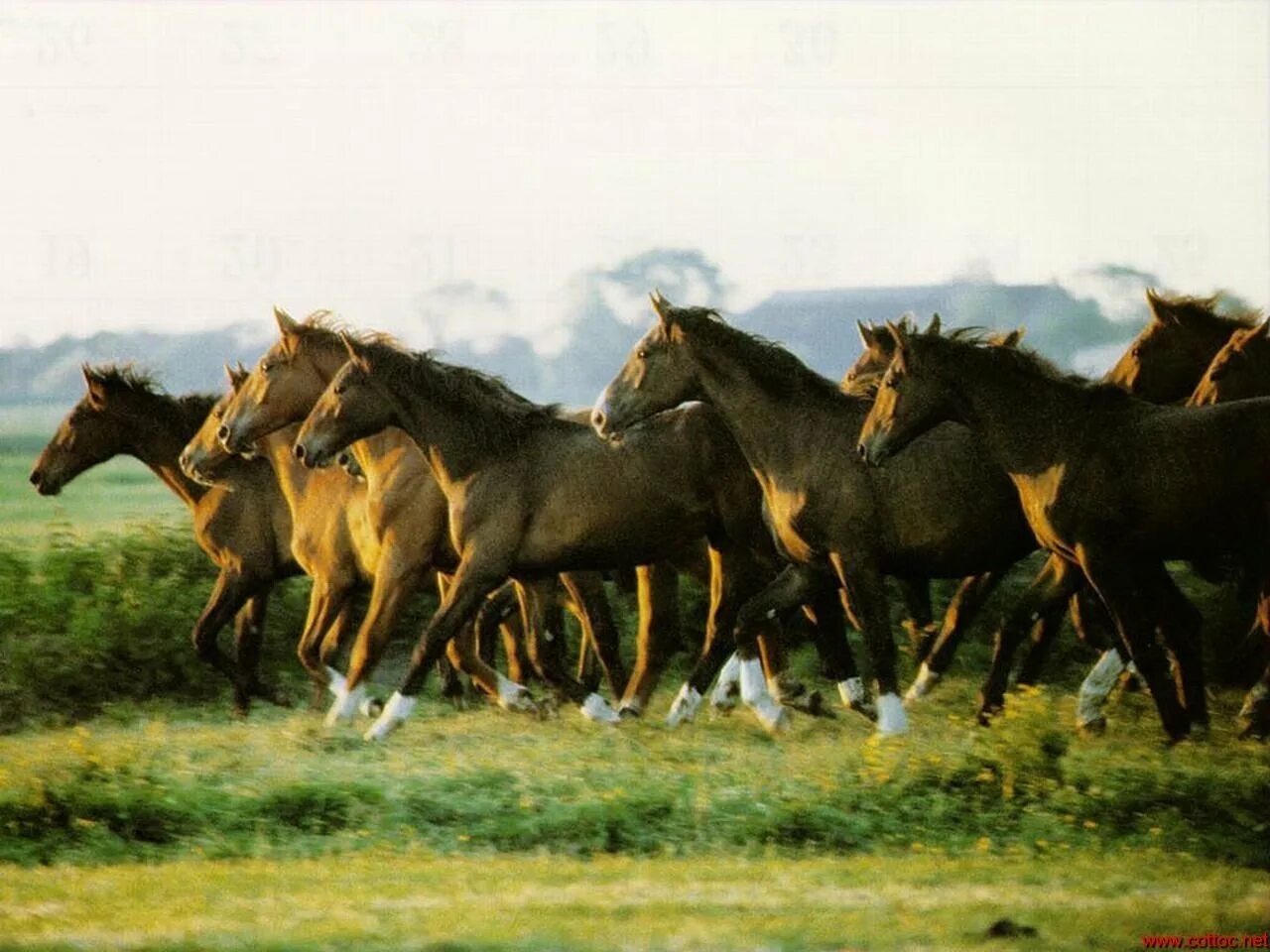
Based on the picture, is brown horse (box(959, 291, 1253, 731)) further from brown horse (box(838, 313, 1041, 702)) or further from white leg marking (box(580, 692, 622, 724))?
white leg marking (box(580, 692, 622, 724))

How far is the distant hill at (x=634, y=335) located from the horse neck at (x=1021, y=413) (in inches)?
177

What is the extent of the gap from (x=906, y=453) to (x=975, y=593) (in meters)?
1.11

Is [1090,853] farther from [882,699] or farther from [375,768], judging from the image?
[375,768]

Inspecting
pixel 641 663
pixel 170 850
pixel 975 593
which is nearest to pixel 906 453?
pixel 975 593

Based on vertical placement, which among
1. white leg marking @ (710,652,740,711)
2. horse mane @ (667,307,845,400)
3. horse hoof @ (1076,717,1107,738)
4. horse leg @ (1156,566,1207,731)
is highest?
horse mane @ (667,307,845,400)

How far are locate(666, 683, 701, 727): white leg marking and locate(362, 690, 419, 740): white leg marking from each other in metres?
1.43

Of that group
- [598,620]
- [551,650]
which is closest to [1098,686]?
[598,620]

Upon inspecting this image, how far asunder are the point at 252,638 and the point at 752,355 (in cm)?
439

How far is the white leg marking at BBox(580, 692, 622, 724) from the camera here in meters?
13.7

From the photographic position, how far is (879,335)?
14.3 metres

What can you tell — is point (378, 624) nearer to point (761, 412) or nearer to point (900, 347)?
point (761, 412)

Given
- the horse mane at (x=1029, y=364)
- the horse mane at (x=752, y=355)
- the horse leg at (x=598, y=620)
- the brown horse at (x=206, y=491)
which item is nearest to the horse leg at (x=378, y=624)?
the horse leg at (x=598, y=620)

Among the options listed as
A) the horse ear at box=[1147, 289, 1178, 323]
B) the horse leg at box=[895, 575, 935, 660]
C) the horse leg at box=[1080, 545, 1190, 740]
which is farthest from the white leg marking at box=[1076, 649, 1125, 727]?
the horse ear at box=[1147, 289, 1178, 323]

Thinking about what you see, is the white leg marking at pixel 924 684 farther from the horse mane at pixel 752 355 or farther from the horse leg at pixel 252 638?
the horse leg at pixel 252 638
